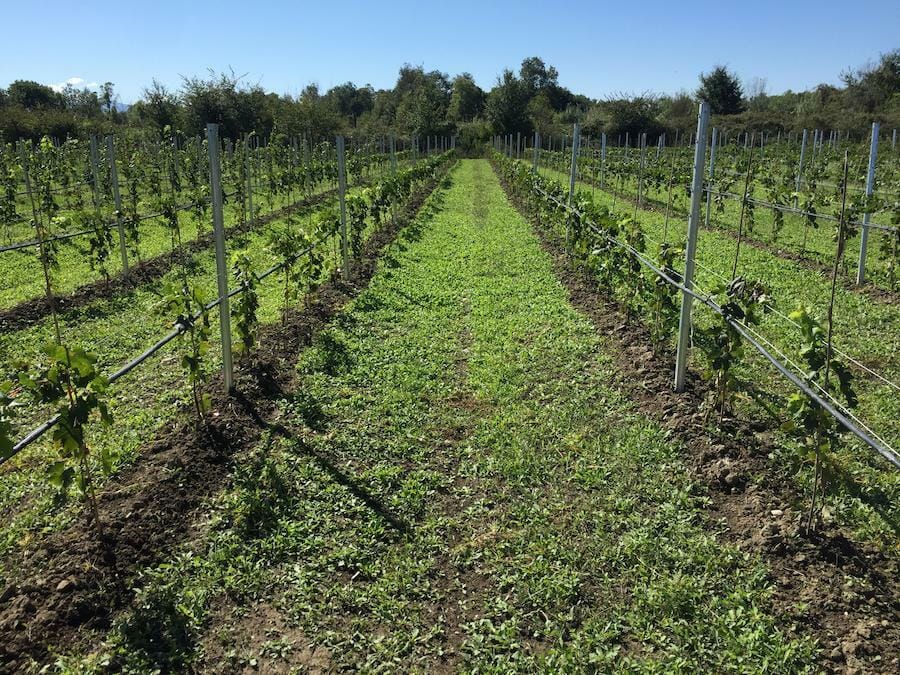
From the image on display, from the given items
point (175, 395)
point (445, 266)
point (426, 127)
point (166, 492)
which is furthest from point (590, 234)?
point (426, 127)

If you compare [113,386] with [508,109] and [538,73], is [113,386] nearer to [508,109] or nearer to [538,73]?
[508,109]

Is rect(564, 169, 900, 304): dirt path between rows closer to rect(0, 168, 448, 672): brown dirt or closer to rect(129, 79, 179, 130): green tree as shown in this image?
rect(0, 168, 448, 672): brown dirt

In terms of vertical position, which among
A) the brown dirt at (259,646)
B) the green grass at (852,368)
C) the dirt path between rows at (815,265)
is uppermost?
the dirt path between rows at (815,265)

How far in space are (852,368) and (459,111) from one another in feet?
249

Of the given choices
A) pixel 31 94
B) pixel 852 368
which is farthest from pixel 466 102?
pixel 852 368

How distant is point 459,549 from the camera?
3730 mm

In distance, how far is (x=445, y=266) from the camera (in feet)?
36.9

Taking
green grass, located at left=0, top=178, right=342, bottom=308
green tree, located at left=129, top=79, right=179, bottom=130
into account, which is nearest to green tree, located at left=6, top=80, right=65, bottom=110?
green tree, located at left=129, top=79, right=179, bottom=130

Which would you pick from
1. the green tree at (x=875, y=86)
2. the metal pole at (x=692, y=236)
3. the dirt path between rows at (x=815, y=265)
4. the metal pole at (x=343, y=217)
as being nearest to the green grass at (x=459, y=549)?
the metal pole at (x=692, y=236)

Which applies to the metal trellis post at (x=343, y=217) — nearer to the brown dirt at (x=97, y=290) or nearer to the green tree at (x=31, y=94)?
the brown dirt at (x=97, y=290)

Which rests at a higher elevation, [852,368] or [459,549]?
[852,368]

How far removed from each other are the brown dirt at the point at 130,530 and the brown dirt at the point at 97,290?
3.84m

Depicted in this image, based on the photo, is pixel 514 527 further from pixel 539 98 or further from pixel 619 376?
pixel 539 98

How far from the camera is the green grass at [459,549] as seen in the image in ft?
9.84
